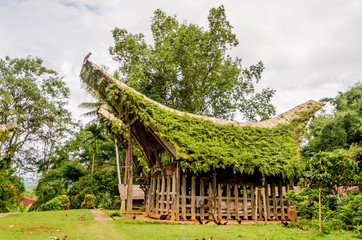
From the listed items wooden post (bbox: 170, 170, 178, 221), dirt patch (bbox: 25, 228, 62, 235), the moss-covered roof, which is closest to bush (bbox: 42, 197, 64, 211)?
the moss-covered roof

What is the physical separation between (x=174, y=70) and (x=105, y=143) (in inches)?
417

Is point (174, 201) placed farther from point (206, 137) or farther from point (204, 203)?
point (206, 137)

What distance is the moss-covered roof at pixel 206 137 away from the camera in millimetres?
12516

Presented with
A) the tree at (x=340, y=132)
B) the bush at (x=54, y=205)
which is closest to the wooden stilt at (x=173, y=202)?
the bush at (x=54, y=205)

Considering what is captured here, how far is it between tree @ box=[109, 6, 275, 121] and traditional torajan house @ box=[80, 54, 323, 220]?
976 centimetres

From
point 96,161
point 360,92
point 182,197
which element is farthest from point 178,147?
point 360,92

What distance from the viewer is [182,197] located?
40.9 feet

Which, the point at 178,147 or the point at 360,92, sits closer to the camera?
the point at 178,147

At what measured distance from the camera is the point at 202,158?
1230cm

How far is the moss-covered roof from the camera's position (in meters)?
12.5

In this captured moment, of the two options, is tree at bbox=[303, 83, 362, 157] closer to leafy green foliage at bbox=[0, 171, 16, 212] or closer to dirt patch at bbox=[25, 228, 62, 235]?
dirt patch at bbox=[25, 228, 62, 235]

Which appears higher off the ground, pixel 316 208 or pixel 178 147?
pixel 178 147

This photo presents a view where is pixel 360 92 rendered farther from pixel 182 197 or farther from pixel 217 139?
pixel 182 197

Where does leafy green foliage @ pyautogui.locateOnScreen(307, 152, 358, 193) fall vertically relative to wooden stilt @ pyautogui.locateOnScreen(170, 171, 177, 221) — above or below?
above
